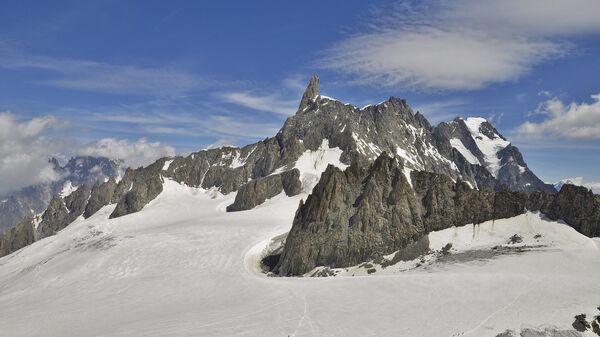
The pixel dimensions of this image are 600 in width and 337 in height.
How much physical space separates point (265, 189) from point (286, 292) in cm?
9475

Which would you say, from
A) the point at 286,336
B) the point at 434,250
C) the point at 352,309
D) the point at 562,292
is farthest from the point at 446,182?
the point at 286,336

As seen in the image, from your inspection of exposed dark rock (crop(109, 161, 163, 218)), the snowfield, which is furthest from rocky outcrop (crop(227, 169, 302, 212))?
the snowfield

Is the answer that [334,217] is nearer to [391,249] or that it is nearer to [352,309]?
[391,249]

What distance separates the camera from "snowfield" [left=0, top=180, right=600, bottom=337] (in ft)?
122

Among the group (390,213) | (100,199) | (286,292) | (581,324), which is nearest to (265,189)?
(390,213)

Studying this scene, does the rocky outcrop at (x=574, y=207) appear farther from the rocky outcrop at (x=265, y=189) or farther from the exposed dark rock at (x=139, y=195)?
the exposed dark rock at (x=139, y=195)

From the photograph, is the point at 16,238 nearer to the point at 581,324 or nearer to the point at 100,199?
the point at 100,199

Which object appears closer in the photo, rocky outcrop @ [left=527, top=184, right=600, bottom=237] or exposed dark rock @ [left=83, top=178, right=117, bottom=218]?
rocky outcrop @ [left=527, top=184, right=600, bottom=237]

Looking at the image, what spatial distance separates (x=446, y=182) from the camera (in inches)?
2857

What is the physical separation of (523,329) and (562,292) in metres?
10.4

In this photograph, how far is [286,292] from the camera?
163ft

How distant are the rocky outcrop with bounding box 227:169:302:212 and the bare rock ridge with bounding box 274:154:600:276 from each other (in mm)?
67888

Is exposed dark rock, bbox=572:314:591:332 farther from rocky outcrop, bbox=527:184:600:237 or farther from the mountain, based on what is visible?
rocky outcrop, bbox=527:184:600:237

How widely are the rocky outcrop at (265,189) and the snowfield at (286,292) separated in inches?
2022
